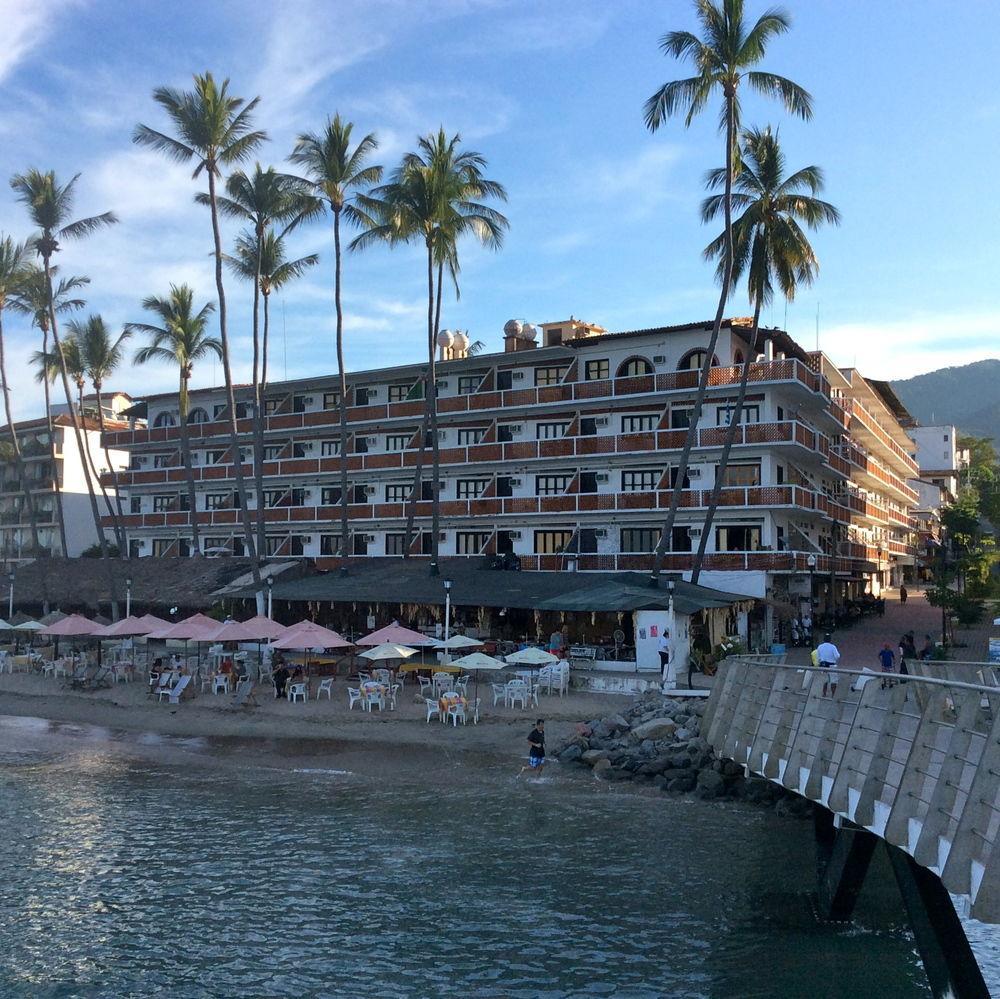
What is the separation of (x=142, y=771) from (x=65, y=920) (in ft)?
37.3

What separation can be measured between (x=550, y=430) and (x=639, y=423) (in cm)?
492

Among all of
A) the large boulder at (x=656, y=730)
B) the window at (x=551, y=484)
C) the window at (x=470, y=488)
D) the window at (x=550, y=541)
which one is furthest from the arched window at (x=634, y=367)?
the large boulder at (x=656, y=730)

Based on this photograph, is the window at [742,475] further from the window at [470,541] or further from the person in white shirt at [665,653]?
the window at [470,541]

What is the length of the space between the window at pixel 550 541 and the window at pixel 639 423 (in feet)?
18.8

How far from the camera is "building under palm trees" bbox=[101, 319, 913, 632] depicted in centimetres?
4412

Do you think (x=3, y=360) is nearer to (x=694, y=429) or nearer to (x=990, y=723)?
(x=694, y=429)


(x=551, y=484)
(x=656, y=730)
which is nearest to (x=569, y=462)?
(x=551, y=484)

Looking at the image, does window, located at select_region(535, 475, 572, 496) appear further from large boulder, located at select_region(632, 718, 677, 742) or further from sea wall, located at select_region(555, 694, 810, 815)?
large boulder, located at select_region(632, 718, 677, 742)

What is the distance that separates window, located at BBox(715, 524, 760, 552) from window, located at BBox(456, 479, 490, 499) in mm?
13223

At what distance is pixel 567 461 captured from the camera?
159 feet

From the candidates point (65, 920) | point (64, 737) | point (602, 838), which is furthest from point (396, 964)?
point (64, 737)

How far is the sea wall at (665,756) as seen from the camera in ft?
75.1

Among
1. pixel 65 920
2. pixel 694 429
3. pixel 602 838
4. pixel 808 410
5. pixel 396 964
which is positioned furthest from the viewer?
pixel 808 410

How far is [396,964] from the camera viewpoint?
14.1 metres
